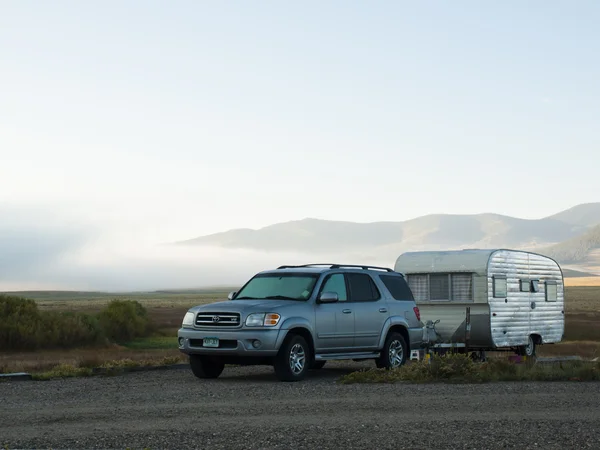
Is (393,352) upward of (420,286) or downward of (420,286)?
downward

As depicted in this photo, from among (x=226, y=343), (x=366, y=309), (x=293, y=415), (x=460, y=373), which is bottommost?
(x=293, y=415)

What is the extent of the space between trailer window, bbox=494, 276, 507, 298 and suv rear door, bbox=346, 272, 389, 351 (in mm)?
4502

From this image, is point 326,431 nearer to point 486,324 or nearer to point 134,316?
point 486,324

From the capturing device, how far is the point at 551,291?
2502 cm

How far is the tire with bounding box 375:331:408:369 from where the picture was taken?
720 inches

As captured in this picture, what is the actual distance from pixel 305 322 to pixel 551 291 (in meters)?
10.6

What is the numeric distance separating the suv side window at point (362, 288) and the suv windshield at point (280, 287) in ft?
2.93

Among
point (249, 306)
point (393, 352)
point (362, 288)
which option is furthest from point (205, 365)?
point (393, 352)

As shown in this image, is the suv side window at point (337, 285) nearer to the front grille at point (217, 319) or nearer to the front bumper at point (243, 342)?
the front bumper at point (243, 342)

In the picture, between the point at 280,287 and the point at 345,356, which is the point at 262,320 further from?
the point at 345,356

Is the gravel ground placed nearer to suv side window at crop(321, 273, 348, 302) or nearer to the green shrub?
suv side window at crop(321, 273, 348, 302)

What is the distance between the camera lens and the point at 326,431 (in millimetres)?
10094

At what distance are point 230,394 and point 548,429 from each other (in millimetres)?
5501

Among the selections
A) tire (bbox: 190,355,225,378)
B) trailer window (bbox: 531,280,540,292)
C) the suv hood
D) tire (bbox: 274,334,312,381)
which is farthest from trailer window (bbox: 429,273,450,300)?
tire (bbox: 190,355,225,378)
